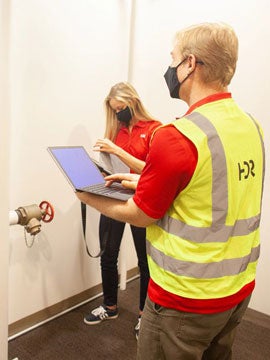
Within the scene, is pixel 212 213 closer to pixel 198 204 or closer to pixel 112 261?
pixel 198 204

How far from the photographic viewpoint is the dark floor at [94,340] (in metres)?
1.90

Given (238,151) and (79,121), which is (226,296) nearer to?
(238,151)

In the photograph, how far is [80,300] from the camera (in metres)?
2.41

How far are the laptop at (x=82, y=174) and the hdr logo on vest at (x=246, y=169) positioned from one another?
0.32 m

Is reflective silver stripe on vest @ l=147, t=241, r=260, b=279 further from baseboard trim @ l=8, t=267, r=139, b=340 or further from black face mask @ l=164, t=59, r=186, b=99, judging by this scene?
baseboard trim @ l=8, t=267, r=139, b=340

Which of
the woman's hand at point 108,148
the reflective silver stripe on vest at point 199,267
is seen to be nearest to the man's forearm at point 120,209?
the reflective silver stripe on vest at point 199,267

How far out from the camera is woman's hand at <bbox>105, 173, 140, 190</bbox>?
1099 millimetres

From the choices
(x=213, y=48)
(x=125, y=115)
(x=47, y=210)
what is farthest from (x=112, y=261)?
(x=213, y=48)

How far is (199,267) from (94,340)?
138 cm

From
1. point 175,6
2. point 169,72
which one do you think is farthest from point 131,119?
point 175,6

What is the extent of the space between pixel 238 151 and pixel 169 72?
34 centimetres

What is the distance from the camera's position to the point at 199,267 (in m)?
0.91

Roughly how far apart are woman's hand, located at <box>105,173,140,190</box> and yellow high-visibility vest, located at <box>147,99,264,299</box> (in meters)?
0.17

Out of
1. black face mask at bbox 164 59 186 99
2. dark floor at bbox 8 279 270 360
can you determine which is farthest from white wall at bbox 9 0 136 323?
black face mask at bbox 164 59 186 99
